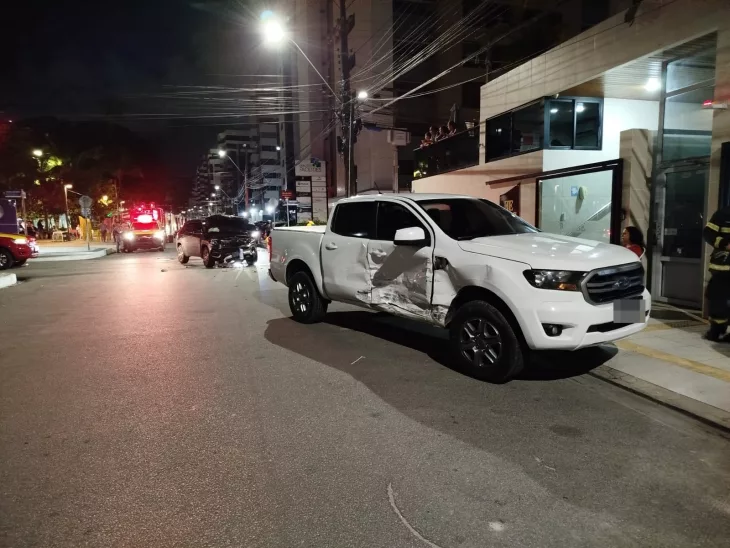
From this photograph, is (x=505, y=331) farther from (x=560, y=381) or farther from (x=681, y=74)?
(x=681, y=74)

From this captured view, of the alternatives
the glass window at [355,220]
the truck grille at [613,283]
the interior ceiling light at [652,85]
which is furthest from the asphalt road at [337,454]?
the interior ceiling light at [652,85]

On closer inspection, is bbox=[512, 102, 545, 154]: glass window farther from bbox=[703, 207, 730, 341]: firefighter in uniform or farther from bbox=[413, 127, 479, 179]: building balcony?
bbox=[703, 207, 730, 341]: firefighter in uniform

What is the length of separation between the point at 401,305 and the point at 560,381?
1939mm

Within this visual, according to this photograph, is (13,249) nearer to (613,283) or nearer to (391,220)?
(391,220)

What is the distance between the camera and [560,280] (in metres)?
4.65

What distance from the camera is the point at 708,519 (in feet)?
9.26

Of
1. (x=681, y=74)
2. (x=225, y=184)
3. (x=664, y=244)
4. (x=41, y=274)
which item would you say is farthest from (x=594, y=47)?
(x=225, y=184)

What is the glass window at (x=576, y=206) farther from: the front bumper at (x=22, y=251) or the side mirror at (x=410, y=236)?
the front bumper at (x=22, y=251)

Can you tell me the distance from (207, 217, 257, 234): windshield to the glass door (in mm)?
13736

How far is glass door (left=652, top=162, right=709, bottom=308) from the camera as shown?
8.41 meters

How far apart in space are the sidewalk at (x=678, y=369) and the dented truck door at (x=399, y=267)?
2088 mm

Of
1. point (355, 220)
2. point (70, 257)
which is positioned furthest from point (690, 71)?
point (70, 257)

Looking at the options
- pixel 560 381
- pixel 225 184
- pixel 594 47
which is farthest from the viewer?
pixel 225 184

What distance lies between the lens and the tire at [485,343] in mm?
4922
